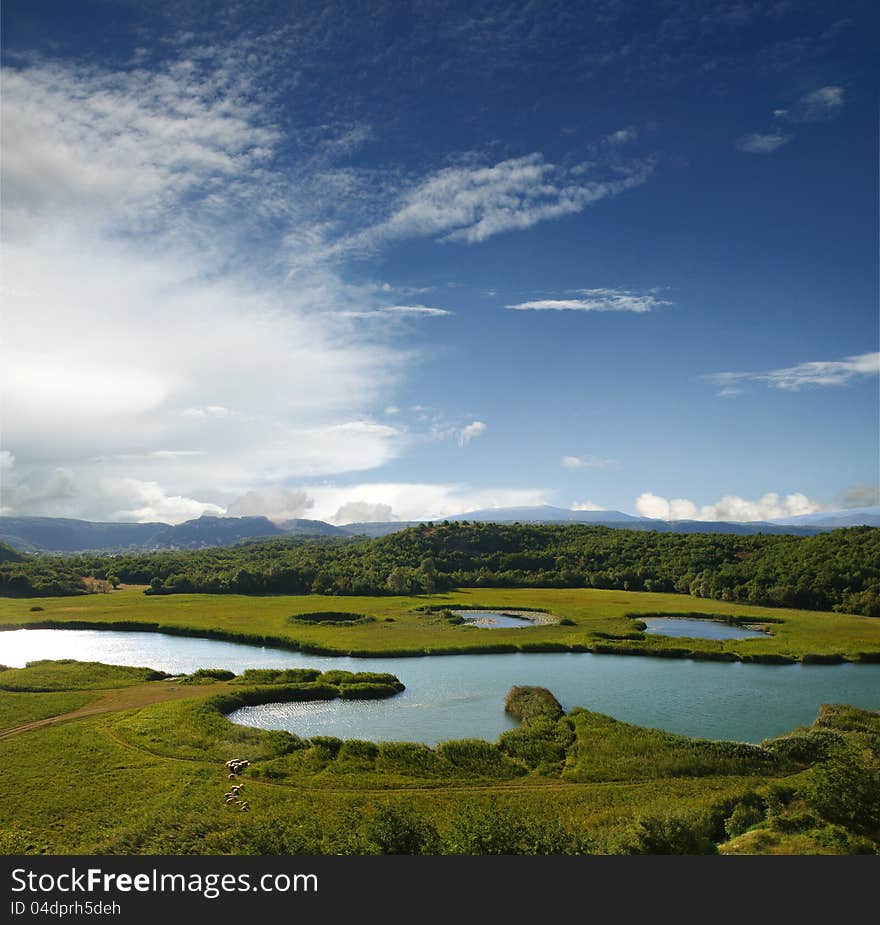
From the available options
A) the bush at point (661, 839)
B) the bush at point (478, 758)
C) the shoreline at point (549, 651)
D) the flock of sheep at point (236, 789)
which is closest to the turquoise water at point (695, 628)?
the shoreline at point (549, 651)

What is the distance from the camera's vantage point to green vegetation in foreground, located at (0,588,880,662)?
278ft

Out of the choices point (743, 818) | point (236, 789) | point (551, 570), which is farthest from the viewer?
point (551, 570)

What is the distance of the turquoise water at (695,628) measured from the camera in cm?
9744

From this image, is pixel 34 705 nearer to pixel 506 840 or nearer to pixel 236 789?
pixel 236 789

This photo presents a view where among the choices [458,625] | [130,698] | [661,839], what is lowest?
[458,625]

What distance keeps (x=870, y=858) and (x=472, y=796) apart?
75.6ft

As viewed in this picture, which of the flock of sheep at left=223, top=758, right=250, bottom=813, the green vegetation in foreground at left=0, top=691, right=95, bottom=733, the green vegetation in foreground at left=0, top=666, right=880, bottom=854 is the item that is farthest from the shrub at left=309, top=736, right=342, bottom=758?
the green vegetation in foreground at left=0, top=691, right=95, bottom=733

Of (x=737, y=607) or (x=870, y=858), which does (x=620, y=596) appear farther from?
(x=870, y=858)

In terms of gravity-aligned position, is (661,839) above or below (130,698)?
above

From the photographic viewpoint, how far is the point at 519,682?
227 feet

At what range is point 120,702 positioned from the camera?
60500 mm

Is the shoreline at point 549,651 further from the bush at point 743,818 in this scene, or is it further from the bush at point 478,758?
the bush at point 743,818

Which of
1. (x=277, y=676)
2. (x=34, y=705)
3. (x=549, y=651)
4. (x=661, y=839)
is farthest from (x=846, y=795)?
(x=34, y=705)

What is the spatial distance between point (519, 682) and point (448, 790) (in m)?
30.3
